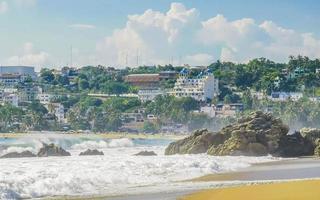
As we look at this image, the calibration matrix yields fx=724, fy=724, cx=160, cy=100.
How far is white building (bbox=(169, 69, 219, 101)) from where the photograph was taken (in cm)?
17588

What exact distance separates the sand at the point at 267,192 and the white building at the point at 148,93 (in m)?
156

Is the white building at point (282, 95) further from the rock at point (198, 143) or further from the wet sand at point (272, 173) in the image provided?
the wet sand at point (272, 173)

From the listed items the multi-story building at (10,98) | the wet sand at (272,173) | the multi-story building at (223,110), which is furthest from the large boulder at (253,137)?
the multi-story building at (10,98)

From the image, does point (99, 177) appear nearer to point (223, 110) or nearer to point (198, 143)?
point (198, 143)

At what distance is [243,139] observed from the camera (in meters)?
44.8

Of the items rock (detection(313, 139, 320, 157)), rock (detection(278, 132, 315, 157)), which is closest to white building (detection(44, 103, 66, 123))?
rock (detection(278, 132, 315, 157))

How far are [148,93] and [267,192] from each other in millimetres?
163235

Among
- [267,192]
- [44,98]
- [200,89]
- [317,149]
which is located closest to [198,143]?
[317,149]

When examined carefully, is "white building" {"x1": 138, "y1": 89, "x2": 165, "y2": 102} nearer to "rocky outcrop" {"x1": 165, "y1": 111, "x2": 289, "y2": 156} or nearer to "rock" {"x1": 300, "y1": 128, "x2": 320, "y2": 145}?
"rock" {"x1": 300, "y1": 128, "x2": 320, "y2": 145}

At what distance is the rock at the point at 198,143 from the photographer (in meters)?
46.8

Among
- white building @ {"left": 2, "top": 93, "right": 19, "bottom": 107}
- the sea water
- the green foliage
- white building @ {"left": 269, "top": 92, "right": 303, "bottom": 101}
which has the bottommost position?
the green foliage

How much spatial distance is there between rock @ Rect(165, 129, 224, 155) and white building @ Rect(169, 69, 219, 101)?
12300cm

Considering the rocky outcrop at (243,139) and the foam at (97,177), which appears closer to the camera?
the foam at (97,177)

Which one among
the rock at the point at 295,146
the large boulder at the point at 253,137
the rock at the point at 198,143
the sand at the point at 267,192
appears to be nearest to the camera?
the sand at the point at 267,192
